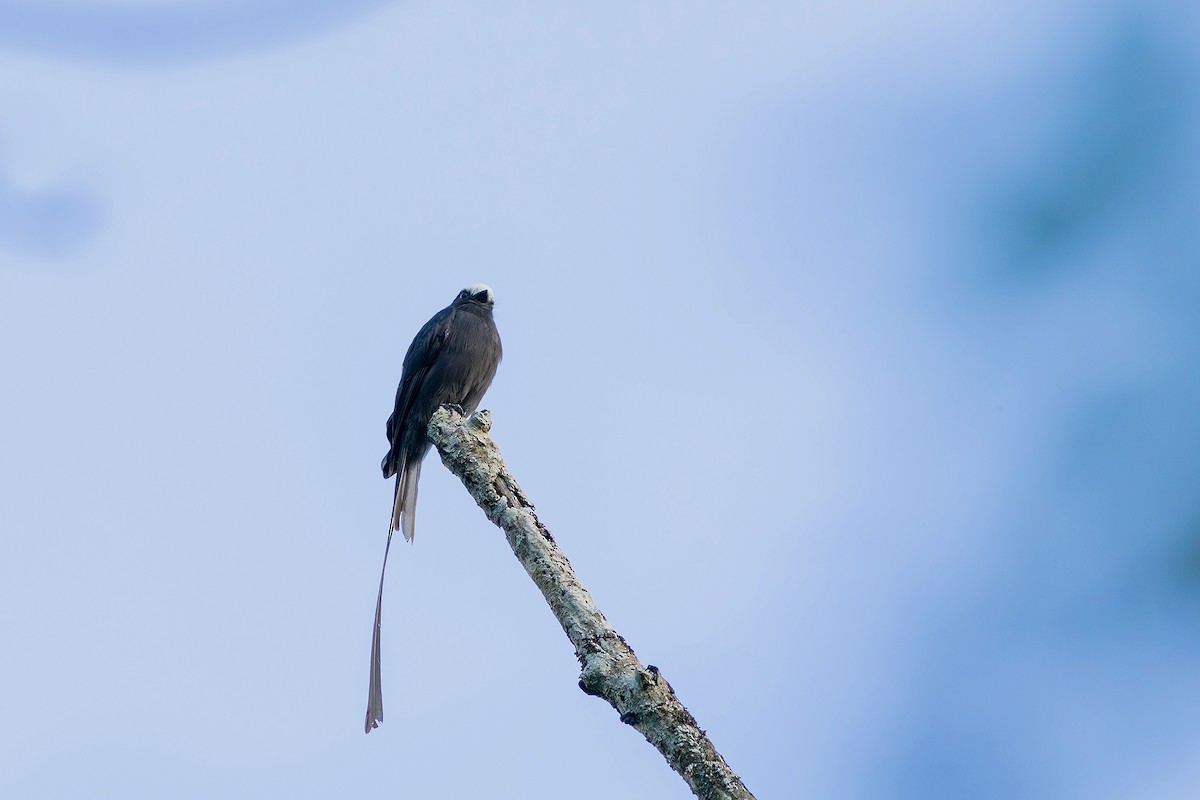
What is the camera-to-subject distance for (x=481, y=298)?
20.7ft

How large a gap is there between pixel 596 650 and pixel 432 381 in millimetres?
2752

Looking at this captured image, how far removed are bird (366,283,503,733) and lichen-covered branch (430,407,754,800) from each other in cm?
117

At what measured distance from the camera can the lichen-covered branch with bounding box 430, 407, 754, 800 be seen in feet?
8.14

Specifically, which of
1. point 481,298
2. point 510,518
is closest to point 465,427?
point 510,518

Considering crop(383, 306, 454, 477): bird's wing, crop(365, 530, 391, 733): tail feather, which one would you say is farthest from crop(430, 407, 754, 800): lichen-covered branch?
crop(383, 306, 454, 477): bird's wing

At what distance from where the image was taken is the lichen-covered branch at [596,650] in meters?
2.48

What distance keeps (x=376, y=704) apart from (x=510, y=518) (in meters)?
0.61

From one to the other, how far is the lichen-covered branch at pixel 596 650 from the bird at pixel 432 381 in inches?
46.0

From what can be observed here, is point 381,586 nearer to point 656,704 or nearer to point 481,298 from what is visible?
point 656,704

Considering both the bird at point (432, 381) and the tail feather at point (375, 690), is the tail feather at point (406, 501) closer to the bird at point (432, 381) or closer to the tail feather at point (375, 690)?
the bird at point (432, 381)

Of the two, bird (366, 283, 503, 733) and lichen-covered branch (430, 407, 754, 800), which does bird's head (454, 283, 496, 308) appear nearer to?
bird (366, 283, 503, 733)

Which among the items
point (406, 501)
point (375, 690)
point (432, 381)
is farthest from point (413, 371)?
point (375, 690)

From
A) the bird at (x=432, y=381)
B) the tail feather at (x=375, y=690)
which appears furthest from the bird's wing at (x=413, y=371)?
the tail feather at (x=375, y=690)

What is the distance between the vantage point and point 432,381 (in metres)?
5.33
